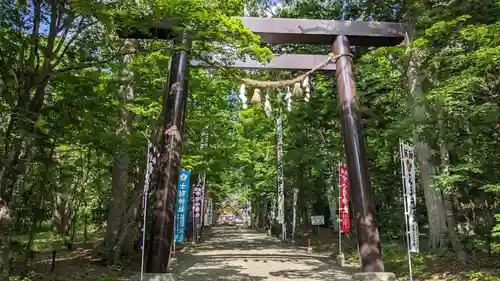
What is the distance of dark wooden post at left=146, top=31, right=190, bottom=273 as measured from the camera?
25.8 feet

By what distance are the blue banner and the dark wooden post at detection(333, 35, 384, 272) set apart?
6756mm

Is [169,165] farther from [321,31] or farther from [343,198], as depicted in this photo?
[343,198]

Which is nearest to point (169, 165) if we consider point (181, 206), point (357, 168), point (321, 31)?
point (357, 168)

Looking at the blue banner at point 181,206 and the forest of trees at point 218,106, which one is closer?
the forest of trees at point 218,106

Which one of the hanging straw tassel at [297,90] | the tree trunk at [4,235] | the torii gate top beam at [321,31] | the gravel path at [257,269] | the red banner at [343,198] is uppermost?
the torii gate top beam at [321,31]

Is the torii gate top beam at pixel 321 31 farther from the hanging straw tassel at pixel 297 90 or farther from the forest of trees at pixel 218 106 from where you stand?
the hanging straw tassel at pixel 297 90

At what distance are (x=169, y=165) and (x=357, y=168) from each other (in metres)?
4.24

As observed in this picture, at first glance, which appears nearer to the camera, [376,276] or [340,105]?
[376,276]

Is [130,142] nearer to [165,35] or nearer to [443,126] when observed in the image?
[165,35]

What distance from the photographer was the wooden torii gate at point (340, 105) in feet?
26.1

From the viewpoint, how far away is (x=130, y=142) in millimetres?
9719

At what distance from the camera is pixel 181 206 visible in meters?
14.9

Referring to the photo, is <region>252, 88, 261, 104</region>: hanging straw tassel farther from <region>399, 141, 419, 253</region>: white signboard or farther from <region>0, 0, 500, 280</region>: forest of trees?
<region>399, 141, 419, 253</region>: white signboard

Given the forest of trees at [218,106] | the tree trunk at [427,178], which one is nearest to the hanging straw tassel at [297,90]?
the forest of trees at [218,106]
